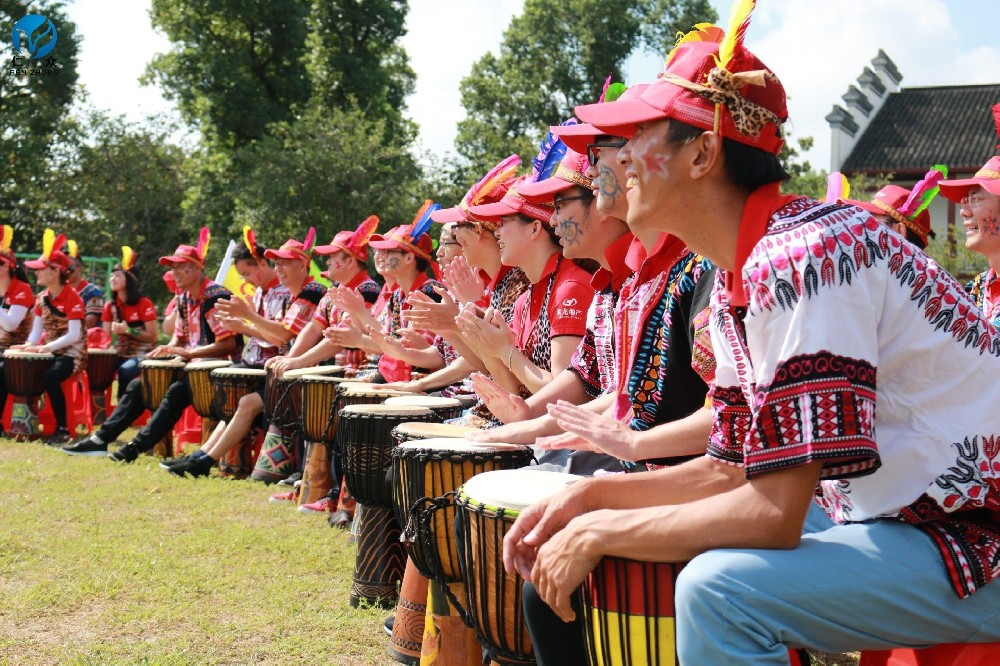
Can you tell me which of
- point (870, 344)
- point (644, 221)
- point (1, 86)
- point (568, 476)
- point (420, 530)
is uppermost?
point (1, 86)

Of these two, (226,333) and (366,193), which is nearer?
(226,333)

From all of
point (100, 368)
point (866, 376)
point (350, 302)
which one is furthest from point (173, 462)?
point (866, 376)

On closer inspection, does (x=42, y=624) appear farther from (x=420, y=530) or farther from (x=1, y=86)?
(x=1, y=86)

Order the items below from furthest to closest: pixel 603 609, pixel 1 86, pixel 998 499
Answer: pixel 1 86 → pixel 603 609 → pixel 998 499

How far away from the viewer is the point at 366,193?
802 inches

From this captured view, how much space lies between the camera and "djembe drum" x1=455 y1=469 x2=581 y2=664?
2656 mm

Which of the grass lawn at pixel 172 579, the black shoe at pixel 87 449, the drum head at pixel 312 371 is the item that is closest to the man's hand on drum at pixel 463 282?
the grass lawn at pixel 172 579

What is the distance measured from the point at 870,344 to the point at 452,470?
1929mm

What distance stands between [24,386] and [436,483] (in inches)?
313

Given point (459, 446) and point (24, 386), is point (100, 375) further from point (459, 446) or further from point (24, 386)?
point (459, 446)

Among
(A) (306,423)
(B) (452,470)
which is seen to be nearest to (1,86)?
(A) (306,423)

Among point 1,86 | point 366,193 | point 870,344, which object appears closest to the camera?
point 870,344

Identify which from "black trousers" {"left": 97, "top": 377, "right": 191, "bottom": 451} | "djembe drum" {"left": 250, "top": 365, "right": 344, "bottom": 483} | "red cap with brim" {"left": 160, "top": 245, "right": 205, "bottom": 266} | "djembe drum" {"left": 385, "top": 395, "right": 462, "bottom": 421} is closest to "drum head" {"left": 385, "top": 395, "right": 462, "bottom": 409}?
"djembe drum" {"left": 385, "top": 395, "right": 462, "bottom": 421}

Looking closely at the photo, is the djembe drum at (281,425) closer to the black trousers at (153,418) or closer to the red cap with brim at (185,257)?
the black trousers at (153,418)
